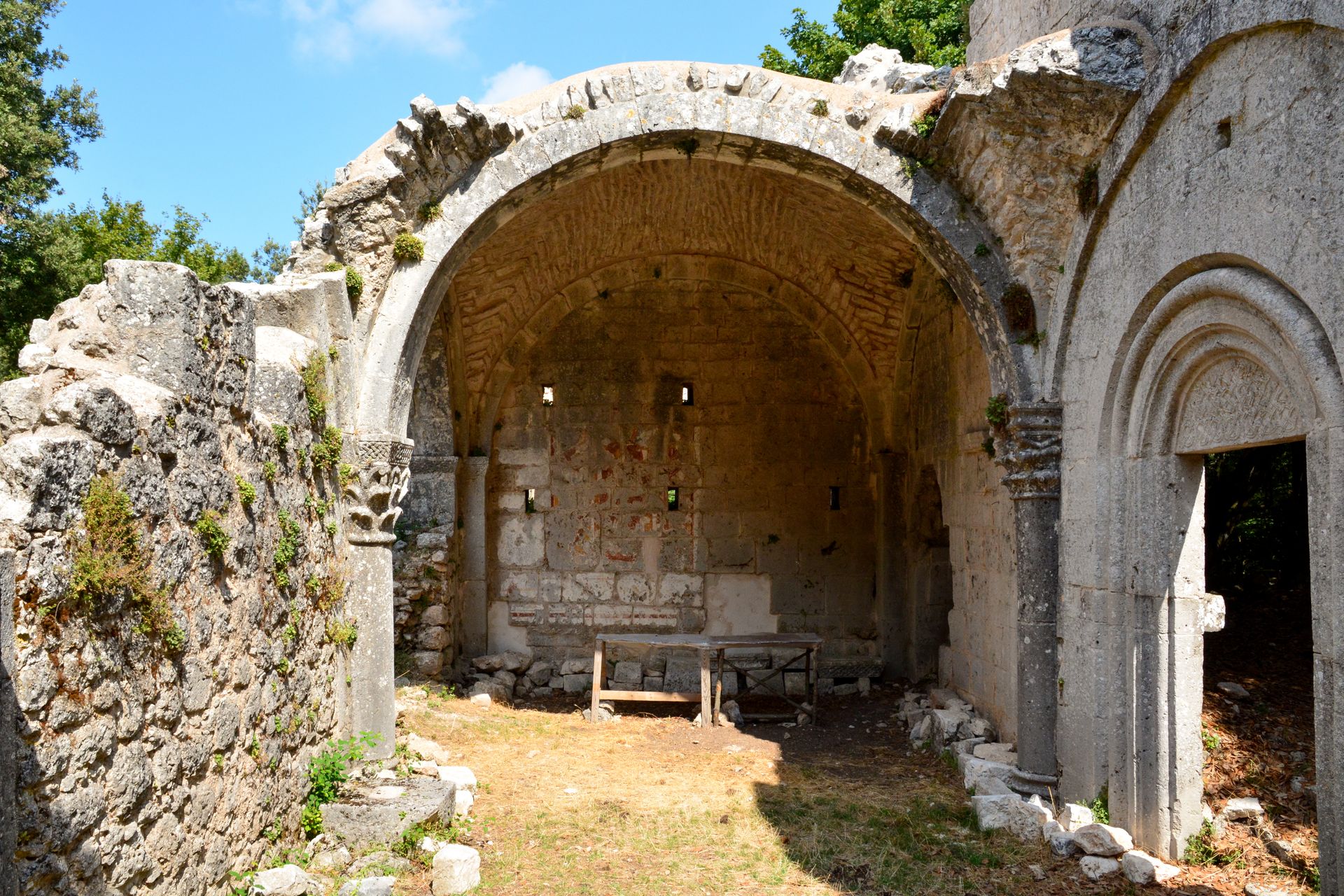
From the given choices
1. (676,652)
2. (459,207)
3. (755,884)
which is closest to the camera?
(755,884)

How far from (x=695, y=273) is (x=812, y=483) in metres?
2.54

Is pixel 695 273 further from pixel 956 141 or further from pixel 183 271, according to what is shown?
pixel 183 271

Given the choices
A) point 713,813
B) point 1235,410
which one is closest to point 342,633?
point 713,813

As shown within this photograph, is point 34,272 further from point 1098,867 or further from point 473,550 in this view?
point 1098,867

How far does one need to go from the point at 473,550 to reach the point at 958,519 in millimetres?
4878

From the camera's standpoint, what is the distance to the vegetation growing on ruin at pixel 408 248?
6.43 m

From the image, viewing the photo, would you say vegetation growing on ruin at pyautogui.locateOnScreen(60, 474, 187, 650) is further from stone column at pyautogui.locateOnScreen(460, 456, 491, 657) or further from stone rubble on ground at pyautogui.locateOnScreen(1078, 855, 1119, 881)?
stone column at pyautogui.locateOnScreen(460, 456, 491, 657)

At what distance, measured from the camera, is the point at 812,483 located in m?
10.3

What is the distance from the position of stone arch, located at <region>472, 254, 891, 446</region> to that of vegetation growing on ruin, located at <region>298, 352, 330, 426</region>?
14.2 feet

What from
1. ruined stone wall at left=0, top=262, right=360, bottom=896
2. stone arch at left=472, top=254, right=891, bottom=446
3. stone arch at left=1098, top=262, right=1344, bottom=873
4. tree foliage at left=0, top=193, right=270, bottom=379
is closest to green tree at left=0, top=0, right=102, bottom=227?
tree foliage at left=0, top=193, right=270, bottom=379

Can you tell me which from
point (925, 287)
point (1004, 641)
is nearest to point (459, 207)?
point (925, 287)

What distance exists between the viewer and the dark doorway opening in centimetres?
504

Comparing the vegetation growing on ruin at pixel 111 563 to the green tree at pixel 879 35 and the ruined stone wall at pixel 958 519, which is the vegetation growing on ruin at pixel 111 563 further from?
the green tree at pixel 879 35

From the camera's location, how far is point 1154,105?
5000 mm
